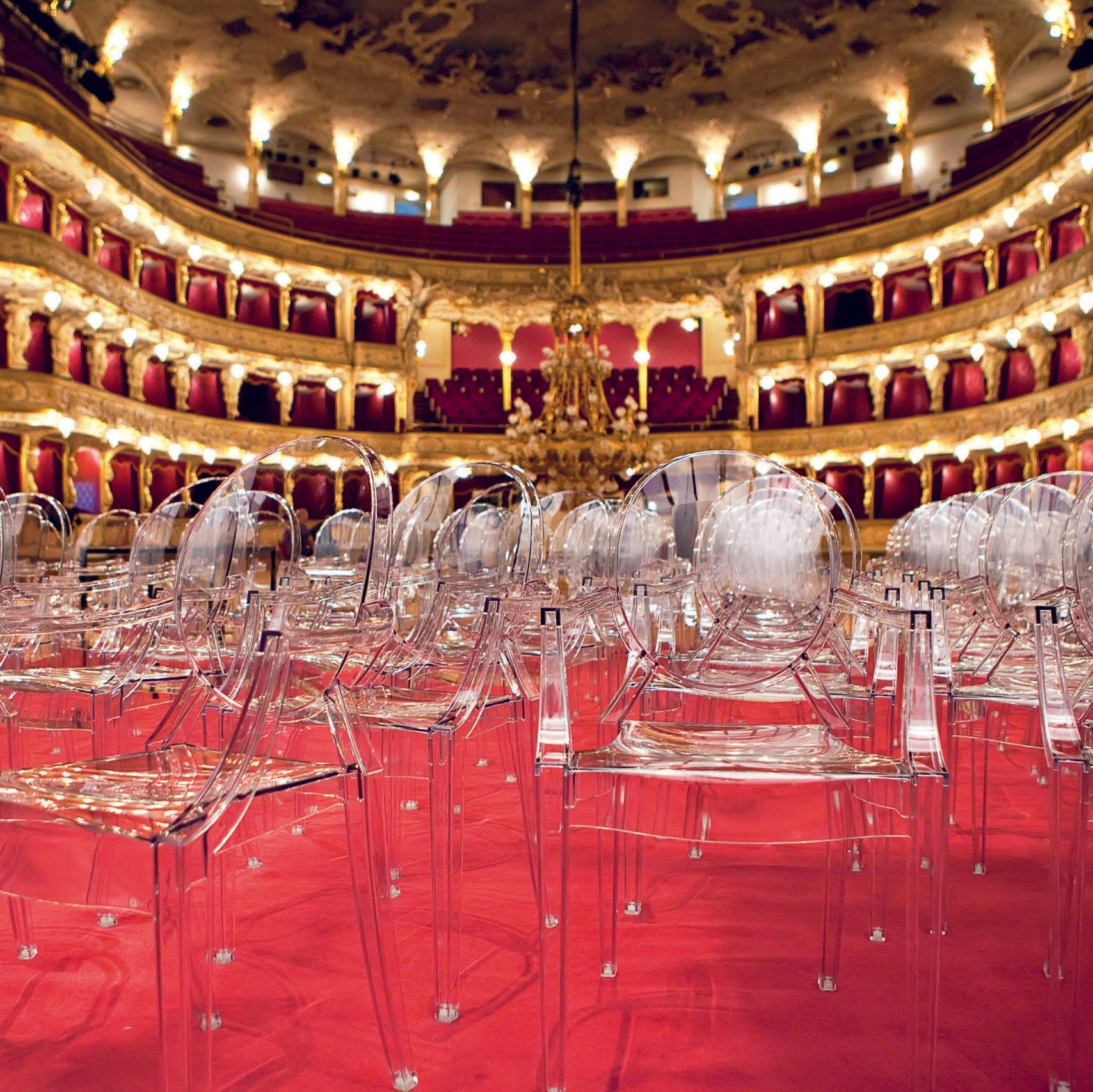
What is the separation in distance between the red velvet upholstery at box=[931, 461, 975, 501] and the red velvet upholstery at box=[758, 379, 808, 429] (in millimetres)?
2597

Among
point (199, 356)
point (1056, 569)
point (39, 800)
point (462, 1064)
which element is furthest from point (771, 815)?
point (199, 356)

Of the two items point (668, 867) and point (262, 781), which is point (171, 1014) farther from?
point (668, 867)

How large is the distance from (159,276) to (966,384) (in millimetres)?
13246

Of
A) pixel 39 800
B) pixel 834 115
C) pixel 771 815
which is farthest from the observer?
pixel 834 115

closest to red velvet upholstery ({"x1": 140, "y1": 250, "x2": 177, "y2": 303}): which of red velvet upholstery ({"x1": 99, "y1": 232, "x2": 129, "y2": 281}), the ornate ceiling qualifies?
red velvet upholstery ({"x1": 99, "y1": 232, "x2": 129, "y2": 281})

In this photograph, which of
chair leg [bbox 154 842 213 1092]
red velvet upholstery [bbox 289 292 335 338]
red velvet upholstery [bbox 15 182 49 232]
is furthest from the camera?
red velvet upholstery [bbox 289 292 335 338]

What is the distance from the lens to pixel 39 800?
1.21m

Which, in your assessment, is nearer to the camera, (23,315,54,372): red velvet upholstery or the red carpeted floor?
the red carpeted floor

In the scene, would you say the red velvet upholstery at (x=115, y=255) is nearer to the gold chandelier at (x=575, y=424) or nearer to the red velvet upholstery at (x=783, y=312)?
the gold chandelier at (x=575, y=424)

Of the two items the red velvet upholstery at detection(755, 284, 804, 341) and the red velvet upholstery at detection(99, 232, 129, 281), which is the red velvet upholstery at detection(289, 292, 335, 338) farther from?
the red velvet upholstery at detection(755, 284, 804, 341)

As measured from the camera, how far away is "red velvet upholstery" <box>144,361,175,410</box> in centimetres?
1516

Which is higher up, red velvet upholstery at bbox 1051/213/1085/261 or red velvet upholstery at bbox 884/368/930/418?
red velvet upholstery at bbox 1051/213/1085/261

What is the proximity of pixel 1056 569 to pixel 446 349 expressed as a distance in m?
18.1

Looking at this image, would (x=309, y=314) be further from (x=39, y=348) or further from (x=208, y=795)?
(x=208, y=795)
